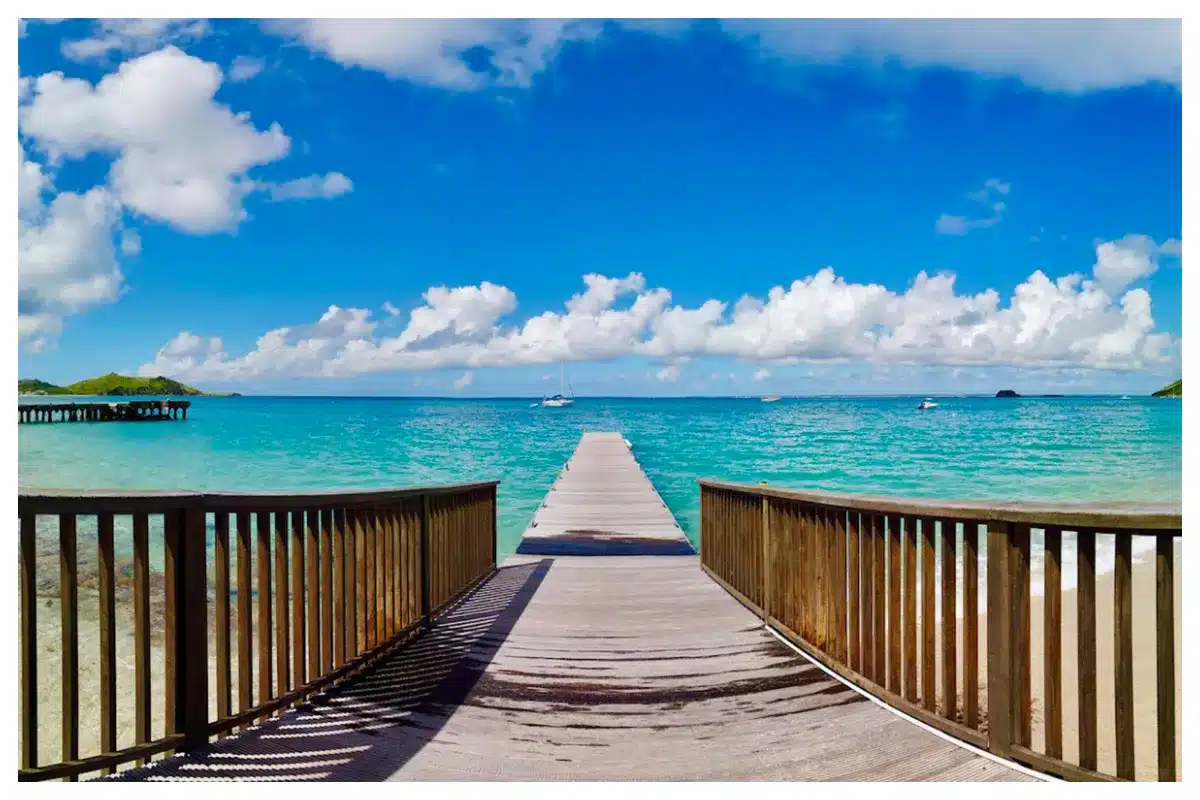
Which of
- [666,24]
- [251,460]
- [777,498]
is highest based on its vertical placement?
[666,24]

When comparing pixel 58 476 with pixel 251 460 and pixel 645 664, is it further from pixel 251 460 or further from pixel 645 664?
pixel 645 664

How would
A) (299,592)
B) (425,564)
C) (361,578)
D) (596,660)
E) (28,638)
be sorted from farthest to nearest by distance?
1. (425,564)
2. (596,660)
3. (361,578)
4. (299,592)
5. (28,638)

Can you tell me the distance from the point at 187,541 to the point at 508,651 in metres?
2.19

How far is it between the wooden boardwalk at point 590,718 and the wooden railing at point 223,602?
0.16 meters

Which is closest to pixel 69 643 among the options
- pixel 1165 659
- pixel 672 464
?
pixel 1165 659

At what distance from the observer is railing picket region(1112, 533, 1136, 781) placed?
2398 millimetres

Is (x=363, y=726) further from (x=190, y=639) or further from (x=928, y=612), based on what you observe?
(x=928, y=612)

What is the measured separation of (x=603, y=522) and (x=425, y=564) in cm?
594

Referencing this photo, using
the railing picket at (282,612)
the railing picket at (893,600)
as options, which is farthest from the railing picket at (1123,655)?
the railing picket at (282,612)

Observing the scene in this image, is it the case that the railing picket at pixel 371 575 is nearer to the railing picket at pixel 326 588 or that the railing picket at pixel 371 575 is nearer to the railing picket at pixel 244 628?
the railing picket at pixel 326 588

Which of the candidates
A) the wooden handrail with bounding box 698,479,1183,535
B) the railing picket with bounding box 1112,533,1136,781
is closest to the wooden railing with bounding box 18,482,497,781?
the wooden handrail with bounding box 698,479,1183,535

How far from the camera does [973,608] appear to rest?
2912mm
